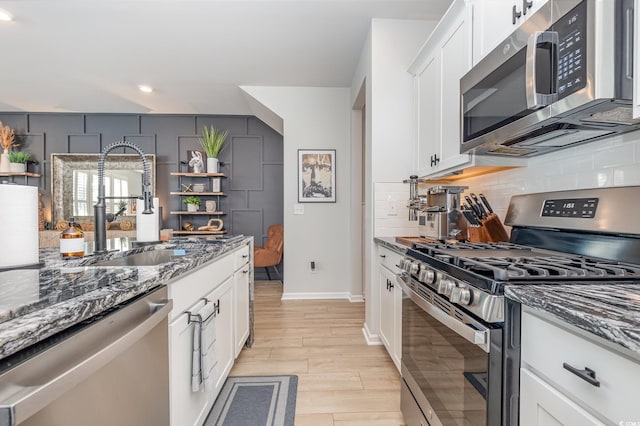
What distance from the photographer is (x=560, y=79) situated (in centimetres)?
102

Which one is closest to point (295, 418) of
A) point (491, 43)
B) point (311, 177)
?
point (491, 43)

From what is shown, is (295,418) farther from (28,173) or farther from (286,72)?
(28,173)

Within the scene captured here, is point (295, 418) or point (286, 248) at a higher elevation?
point (286, 248)

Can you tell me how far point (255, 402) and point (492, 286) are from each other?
1519 millimetres

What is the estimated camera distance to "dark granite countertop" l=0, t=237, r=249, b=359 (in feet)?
1.75

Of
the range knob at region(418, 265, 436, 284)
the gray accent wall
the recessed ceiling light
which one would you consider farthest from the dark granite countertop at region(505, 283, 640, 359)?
the gray accent wall

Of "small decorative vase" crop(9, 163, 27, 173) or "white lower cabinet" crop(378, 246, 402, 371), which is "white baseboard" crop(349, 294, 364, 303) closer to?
"white lower cabinet" crop(378, 246, 402, 371)

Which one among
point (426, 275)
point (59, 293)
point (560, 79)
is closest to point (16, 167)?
point (59, 293)

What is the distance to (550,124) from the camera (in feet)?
3.67

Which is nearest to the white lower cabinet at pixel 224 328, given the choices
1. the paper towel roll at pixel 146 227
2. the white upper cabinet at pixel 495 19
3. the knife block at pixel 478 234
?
the paper towel roll at pixel 146 227

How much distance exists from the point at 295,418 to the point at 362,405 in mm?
382

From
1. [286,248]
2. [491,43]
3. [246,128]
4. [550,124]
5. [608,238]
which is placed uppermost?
[246,128]

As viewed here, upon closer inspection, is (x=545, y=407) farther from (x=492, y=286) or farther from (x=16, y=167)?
(x=16, y=167)

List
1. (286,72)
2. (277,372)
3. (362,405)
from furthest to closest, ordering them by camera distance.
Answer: (286,72)
(277,372)
(362,405)
